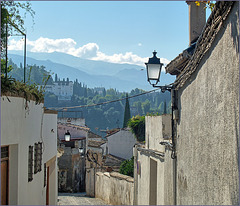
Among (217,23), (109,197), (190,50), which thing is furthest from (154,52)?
(109,197)

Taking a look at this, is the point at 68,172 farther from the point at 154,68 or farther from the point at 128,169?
the point at 154,68

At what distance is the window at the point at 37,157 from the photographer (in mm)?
8680

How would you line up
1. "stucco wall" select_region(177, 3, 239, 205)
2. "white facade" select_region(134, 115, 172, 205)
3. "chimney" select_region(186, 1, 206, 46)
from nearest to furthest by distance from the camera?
"stucco wall" select_region(177, 3, 239, 205) < "chimney" select_region(186, 1, 206, 46) < "white facade" select_region(134, 115, 172, 205)

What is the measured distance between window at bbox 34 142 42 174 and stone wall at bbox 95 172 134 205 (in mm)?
6565

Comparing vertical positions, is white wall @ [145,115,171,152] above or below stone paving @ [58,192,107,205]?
above

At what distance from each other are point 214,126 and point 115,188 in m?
13.3

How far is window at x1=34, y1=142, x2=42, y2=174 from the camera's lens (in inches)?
342

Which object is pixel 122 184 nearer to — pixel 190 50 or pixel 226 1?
pixel 190 50

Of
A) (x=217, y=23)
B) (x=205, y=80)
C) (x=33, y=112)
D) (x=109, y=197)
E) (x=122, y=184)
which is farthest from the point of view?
(x=109, y=197)

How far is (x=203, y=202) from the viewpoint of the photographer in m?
5.87

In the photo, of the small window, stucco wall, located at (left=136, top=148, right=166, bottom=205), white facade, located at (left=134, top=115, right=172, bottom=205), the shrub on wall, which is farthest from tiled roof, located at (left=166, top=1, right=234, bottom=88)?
the shrub on wall

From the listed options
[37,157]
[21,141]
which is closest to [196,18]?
[37,157]

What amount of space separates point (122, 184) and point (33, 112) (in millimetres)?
9365

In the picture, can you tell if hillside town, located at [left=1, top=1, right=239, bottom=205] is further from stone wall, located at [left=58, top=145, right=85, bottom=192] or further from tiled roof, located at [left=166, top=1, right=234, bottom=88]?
stone wall, located at [left=58, top=145, right=85, bottom=192]
